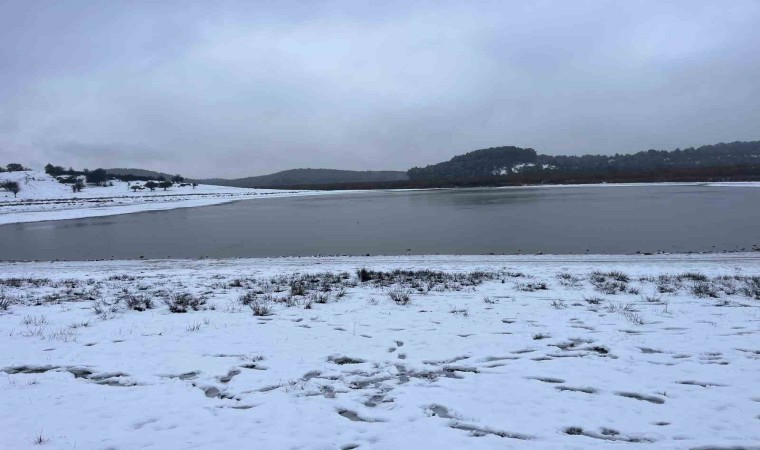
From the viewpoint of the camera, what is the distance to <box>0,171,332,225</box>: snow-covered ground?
1962 inches

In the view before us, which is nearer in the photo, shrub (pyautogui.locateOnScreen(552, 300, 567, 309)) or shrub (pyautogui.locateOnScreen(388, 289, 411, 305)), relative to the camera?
shrub (pyautogui.locateOnScreen(552, 300, 567, 309))

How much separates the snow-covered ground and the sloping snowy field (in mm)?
43974

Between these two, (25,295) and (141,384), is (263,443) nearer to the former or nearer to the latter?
(141,384)

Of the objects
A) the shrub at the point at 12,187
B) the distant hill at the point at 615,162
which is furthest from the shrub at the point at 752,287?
the distant hill at the point at 615,162

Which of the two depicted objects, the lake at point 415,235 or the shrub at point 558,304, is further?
the lake at point 415,235

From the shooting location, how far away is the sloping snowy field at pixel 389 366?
447cm

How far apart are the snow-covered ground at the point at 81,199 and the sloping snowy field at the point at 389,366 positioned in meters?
44.0

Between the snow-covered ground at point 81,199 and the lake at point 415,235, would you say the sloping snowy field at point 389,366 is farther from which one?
the snow-covered ground at point 81,199

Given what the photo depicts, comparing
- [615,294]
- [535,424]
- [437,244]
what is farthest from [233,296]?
[437,244]

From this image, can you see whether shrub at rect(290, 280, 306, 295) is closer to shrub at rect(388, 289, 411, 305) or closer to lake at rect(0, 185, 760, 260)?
shrub at rect(388, 289, 411, 305)

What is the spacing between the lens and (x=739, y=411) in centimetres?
463

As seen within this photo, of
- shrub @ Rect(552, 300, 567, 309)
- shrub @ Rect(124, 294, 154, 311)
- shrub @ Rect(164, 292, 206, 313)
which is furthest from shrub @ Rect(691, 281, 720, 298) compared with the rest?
shrub @ Rect(124, 294, 154, 311)

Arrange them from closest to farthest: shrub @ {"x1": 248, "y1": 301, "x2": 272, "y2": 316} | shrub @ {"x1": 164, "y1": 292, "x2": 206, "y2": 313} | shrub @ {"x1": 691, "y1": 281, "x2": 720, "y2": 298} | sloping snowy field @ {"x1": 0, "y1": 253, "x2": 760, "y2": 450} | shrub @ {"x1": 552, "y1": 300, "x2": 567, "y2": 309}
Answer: sloping snowy field @ {"x1": 0, "y1": 253, "x2": 760, "y2": 450} < shrub @ {"x1": 248, "y1": 301, "x2": 272, "y2": 316} < shrub @ {"x1": 552, "y1": 300, "x2": 567, "y2": 309} < shrub @ {"x1": 164, "y1": 292, "x2": 206, "y2": 313} < shrub @ {"x1": 691, "y1": 281, "x2": 720, "y2": 298}

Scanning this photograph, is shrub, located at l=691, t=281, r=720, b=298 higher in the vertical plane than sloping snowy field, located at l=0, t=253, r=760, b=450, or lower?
higher
